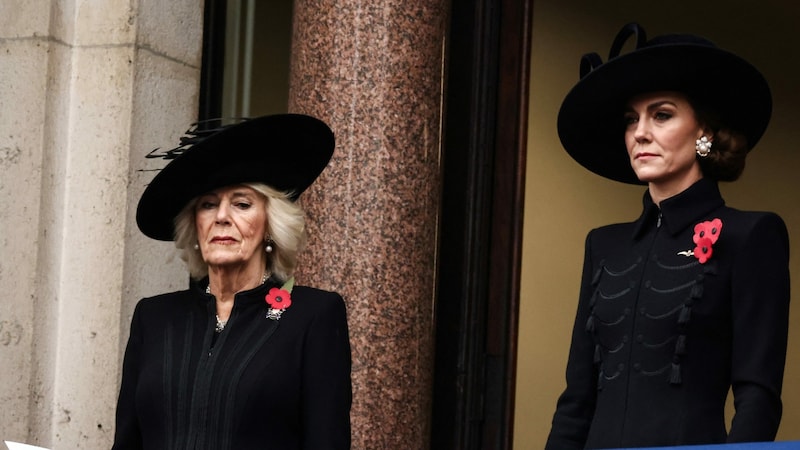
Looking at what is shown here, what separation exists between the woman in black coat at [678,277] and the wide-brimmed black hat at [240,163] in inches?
29.7

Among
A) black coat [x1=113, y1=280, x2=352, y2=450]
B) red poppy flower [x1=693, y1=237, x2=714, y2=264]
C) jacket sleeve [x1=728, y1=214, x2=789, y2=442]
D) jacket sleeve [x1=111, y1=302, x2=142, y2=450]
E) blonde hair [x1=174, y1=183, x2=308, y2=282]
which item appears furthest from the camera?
blonde hair [x1=174, y1=183, x2=308, y2=282]

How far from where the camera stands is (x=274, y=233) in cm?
407

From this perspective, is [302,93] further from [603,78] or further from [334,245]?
[603,78]

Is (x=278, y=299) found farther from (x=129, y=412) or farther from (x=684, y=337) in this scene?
(x=684, y=337)

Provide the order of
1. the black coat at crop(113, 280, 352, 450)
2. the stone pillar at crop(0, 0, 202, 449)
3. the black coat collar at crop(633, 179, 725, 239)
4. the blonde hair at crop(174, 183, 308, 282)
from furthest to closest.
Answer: the stone pillar at crop(0, 0, 202, 449)
the blonde hair at crop(174, 183, 308, 282)
the black coat at crop(113, 280, 352, 450)
the black coat collar at crop(633, 179, 725, 239)

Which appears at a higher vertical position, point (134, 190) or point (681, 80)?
point (681, 80)

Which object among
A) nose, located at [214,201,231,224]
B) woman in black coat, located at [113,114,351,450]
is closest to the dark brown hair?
woman in black coat, located at [113,114,351,450]

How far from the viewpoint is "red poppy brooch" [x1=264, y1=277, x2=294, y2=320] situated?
4.01 meters

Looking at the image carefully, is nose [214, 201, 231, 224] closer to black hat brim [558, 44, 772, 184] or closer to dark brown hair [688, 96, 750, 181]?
black hat brim [558, 44, 772, 184]

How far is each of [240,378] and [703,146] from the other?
133 centimetres

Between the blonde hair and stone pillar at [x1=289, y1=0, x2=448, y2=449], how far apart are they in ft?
4.63

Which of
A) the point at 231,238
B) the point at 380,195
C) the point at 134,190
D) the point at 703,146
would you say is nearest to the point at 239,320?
the point at 231,238

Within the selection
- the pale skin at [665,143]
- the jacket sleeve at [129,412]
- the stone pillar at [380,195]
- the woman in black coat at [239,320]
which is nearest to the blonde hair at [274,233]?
the woman in black coat at [239,320]

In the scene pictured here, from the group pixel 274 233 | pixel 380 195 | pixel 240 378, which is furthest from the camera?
pixel 380 195
